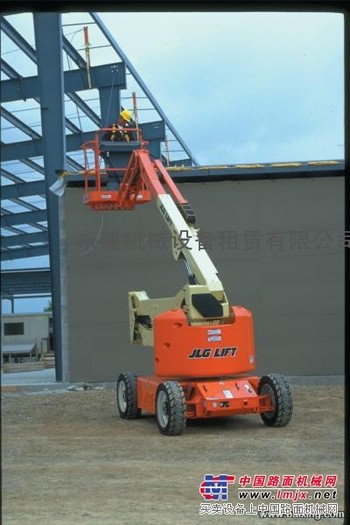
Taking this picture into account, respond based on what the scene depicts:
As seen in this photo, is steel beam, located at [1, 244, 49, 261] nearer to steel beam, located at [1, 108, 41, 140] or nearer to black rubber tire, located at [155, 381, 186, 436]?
black rubber tire, located at [155, 381, 186, 436]

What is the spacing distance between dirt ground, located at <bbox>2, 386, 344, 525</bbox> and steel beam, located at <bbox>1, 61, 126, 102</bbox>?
13.5 ft

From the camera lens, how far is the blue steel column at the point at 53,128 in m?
8.70

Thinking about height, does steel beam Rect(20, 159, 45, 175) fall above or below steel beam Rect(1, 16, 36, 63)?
below

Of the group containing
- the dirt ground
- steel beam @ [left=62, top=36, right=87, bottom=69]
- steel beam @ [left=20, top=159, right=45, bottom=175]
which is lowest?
the dirt ground

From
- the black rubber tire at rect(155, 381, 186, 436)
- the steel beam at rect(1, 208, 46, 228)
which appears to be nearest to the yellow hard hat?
the steel beam at rect(1, 208, 46, 228)

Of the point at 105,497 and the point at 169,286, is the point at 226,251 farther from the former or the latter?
the point at 105,497

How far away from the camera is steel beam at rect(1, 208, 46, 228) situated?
6.12 meters

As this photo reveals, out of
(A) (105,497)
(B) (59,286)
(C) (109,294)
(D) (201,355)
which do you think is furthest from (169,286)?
(A) (105,497)

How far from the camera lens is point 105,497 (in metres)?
4.53

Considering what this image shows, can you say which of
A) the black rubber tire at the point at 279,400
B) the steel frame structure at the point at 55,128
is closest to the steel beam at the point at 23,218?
the steel frame structure at the point at 55,128

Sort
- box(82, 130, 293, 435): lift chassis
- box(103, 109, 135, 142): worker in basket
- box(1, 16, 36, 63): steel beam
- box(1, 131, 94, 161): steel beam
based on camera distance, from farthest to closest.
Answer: box(1, 131, 94, 161): steel beam
box(103, 109, 135, 142): worker in basket
box(82, 130, 293, 435): lift chassis
box(1, 16, 36, 63): steel beam

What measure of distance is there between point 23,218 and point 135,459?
3.09 meters

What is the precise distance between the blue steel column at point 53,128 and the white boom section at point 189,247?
2250 mm

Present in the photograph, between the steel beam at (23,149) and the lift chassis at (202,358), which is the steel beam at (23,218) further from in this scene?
the lift chassis at (202,358)
